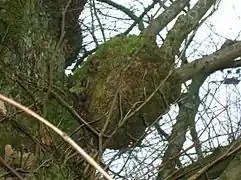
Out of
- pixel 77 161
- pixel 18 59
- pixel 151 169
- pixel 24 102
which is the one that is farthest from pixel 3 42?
pixel 151 169

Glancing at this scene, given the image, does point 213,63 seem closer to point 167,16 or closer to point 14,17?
point 167,16

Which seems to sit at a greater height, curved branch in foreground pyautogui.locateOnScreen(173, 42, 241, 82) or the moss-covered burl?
curved branch in foreground pyautogui.locateOnScreen(173, 42, 241, 82)

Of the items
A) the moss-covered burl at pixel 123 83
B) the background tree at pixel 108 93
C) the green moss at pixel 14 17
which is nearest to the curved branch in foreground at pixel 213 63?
the background tree at pixel 108 93

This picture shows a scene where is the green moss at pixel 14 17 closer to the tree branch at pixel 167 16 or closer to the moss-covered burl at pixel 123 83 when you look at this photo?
the moss-covered burl at pixel 123 83

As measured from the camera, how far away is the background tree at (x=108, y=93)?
110 inches

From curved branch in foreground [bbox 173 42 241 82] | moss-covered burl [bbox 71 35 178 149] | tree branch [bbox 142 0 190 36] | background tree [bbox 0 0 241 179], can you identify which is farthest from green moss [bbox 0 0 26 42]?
curved branch in foreground [bbox 173 42 241 82]

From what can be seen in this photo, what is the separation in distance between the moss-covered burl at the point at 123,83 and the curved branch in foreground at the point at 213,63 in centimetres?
63

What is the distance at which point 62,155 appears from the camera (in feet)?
9.09

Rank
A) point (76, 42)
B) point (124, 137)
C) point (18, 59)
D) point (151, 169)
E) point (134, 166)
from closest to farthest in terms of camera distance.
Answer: point (151, 169) → point (134, 166) → point (18, 59) → point (124, 137) → point (76, 42)

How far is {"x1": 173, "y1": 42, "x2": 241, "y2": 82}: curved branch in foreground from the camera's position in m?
4.75

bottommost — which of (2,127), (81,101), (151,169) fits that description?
(151,169)

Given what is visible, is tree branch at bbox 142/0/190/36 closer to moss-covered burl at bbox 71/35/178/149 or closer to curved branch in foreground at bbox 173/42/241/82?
curved branch in foreground at bbox 173/42/241/82

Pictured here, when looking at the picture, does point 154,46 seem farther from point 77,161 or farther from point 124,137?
point 77,161

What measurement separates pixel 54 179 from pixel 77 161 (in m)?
0.18
